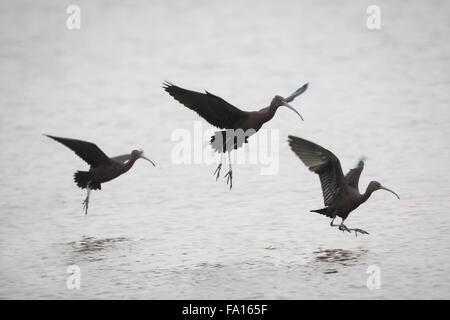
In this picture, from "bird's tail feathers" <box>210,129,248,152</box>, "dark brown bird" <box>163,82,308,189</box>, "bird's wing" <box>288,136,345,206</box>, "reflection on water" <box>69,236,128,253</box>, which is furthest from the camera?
"bird's tail feathers" <box>210,129,248,152</box>

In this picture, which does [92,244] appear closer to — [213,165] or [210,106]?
[210,106]

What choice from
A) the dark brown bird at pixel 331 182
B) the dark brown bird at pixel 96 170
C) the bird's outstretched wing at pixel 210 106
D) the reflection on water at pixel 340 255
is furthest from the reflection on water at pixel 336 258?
the dark brown bird at pixel 96 170

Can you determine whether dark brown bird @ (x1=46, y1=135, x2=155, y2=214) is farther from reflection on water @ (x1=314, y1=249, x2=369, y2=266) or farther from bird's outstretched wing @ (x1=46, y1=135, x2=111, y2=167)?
reflection on water @ (x1=314, y1=249, x2=369, y2=266)

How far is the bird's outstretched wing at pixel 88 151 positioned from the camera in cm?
1170

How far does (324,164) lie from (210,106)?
1.54 metres

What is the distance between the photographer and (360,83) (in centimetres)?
1881

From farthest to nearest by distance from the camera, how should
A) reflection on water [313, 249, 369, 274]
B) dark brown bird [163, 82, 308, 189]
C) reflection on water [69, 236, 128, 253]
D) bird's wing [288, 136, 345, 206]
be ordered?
1. dark brown bird [163, 82, 308, 189]
2. reflection on water [69, 236, 128, 253]
3. bird's wing [288, 136, 345, 206]
4. reflection on water [313, 249, 369, 274]

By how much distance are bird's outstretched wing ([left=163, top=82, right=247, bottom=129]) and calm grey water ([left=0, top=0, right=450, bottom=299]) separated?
1328 mm

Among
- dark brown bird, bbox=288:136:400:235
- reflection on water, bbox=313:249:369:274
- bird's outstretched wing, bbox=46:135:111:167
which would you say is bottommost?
reflection on water, bbox=313:249:369:274

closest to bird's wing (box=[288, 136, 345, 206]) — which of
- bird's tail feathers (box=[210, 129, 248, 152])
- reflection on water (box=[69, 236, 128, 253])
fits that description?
bird's tail feathers (box=[210, 129, 248, 152])

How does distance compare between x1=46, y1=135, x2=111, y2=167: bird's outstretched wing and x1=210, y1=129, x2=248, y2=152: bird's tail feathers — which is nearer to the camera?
x1=210, y1=129, x2=248, y2=152: bird's tail feathers

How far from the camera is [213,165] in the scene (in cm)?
1484

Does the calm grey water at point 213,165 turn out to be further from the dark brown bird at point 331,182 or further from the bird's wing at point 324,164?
the bird's wing at point 324,164

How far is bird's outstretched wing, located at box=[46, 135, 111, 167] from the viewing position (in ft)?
Result: 38.4
